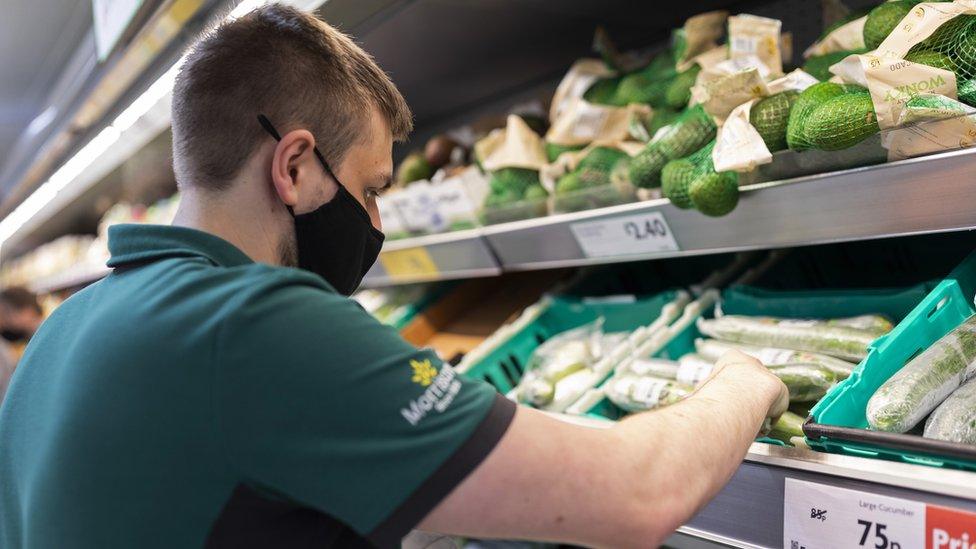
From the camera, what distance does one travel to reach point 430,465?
80cm

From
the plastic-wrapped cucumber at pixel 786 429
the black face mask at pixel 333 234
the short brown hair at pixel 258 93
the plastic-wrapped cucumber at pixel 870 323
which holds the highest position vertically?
the short brown hair at pixel 258 93

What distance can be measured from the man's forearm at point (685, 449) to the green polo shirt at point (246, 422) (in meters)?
0.18

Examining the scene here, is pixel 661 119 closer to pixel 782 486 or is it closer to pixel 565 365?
pixel 565 365

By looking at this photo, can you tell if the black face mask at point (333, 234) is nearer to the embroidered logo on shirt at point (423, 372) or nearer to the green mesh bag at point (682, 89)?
the embroidered logo on shirt at point (423, 372)

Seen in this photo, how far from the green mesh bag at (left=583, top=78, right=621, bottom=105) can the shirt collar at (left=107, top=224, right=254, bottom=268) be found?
4.05ft

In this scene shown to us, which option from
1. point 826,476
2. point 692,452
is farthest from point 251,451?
point 826,476

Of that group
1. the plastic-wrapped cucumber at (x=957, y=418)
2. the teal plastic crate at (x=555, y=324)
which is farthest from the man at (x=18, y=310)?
the plastic-wrapped cucumber at (x=957, y=418)

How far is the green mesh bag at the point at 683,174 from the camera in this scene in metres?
1.40

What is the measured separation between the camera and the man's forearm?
0.90m

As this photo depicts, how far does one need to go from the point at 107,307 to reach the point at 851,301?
1.38m

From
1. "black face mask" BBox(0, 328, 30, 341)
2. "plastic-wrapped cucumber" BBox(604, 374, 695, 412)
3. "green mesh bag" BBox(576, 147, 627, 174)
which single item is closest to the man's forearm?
"plastic-wrapped cucumber" BBox(604, 374, 695, 412)

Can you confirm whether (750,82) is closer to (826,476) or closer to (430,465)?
(826,476)

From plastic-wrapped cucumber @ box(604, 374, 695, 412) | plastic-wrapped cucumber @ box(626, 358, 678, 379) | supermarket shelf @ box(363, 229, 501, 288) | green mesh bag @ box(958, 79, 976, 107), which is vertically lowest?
plastic-wrapped cucumber @ box(626, 358, 678, 379)

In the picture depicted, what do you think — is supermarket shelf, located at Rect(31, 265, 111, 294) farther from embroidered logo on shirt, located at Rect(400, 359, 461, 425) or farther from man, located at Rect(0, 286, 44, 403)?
embroidered logo on shirt, located at Rect(400, 359, 461, 425)
